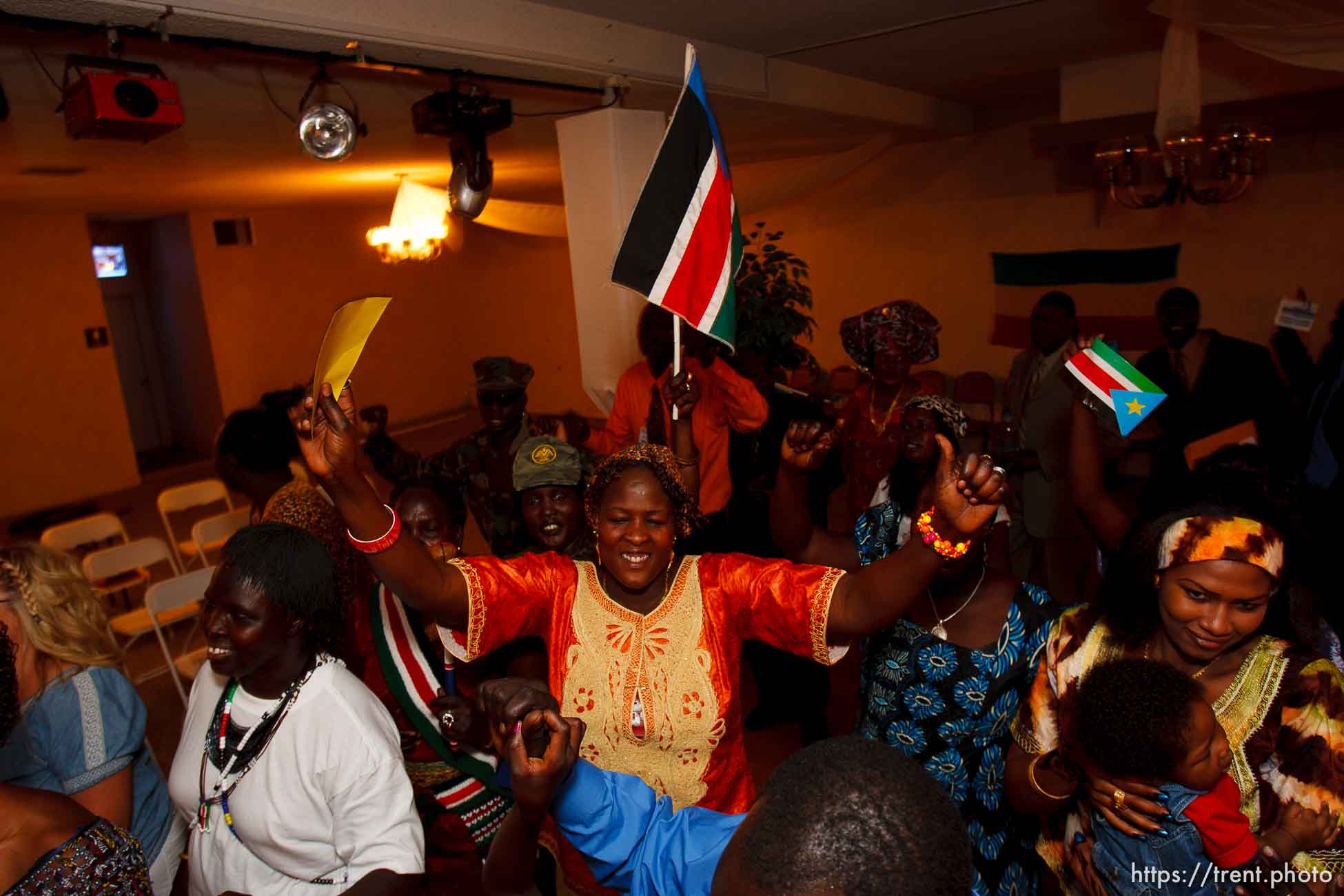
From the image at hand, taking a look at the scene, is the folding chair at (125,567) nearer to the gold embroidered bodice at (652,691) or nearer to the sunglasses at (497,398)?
the sunglasses at (497,398)

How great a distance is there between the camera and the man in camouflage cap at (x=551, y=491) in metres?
2.58

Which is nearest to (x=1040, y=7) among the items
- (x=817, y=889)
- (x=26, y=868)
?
(x=817, y=889)

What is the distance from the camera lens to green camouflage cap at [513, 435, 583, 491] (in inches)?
101

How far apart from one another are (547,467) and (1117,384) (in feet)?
5.27

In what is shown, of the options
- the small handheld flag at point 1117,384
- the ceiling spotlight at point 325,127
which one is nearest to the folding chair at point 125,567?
the ceiling spotlight at point 325,127

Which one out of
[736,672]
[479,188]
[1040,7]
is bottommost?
[736,672]

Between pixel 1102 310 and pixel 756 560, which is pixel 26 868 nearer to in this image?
pixel 756 560

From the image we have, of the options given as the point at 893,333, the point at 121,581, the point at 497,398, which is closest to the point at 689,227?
the point at 497,398

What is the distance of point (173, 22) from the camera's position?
8.13 feet

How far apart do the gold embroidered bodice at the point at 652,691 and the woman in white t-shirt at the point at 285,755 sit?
41 cm

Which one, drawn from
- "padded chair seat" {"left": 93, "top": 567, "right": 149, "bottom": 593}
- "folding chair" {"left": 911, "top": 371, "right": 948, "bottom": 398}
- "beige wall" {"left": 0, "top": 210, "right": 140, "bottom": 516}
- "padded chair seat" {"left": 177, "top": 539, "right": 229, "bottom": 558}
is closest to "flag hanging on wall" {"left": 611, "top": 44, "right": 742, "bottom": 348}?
"padded chair seat" {"left": 177, "top": 539, "right": 229, "bottom": 558}

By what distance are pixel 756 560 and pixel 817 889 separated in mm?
1069

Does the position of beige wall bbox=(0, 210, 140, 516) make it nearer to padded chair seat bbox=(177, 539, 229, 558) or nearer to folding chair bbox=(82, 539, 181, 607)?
padded chair seat bbox=(177, 539, 229, 558)

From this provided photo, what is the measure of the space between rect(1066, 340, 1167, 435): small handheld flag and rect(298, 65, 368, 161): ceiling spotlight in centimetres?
265
